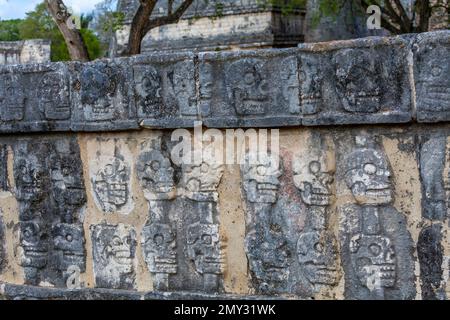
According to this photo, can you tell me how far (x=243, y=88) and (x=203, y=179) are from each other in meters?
0.49

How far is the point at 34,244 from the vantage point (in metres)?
4.72

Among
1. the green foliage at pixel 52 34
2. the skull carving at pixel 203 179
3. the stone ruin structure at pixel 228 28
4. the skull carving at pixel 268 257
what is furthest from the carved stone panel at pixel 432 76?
the green foliage at pixel 52 34

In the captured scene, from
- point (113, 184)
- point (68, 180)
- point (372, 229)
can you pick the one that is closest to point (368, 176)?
point (372, 229)

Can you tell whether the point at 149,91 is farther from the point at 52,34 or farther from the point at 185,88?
the point at 52,34

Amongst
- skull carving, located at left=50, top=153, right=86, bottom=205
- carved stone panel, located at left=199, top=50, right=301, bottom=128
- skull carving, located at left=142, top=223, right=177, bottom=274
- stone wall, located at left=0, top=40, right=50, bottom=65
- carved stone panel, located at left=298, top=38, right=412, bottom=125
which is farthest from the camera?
stone wall, located at left=0, top=40, right=50, bottom=65

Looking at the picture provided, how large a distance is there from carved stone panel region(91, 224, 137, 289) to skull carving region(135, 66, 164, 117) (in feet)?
2.01

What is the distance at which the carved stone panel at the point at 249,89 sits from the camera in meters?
3.96

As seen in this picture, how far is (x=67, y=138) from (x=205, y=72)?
35.1 inches

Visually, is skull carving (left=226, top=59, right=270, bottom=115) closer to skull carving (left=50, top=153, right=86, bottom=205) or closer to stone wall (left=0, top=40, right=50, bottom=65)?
skull carving (left=50, top=153, right=86, bottom=205)

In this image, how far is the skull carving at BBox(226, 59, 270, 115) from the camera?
4012 millimetres

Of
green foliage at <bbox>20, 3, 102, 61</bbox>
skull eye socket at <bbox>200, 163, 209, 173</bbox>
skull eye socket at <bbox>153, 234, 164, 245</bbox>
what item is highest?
green foliage at <bbox>20, 3, 102, 61</bbox>

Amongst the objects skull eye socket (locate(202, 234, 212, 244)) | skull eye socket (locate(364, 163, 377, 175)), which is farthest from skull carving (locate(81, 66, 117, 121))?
skull eye socket (locate(364, 163, 377, 175))

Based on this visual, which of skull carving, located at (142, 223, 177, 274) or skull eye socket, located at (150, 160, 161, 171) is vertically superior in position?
skull eye socket, located at (150, 160, 161, 171)

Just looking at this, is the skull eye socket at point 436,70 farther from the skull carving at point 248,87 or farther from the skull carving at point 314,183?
the skull carving at point 248,87
